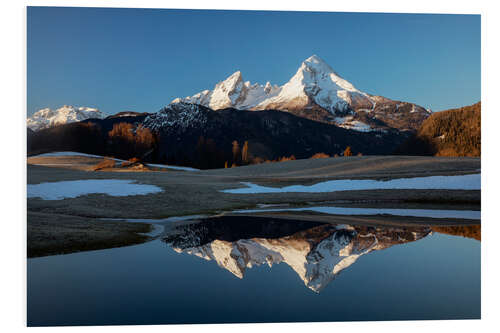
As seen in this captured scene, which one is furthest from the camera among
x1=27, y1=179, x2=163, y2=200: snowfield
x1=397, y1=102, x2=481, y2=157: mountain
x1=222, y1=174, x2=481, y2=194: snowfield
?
x1=222, y1=174, x2=481, y2=194: snowfield

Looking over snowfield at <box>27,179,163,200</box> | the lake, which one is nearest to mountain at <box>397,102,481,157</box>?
the lake

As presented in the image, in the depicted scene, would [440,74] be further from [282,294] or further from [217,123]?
[217,123]

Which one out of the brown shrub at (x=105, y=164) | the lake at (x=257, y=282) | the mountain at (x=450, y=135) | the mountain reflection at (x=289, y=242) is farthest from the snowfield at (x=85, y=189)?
the brown shrub at (x=105, y=164)

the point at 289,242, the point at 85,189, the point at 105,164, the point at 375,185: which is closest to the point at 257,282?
the point at 289,242

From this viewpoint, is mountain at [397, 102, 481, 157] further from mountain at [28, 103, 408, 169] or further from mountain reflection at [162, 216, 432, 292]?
mountain at [28, 103, 408, 169]

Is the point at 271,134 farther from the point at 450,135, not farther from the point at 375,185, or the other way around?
the point at 375,185

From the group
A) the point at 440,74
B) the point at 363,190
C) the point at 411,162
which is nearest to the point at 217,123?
the point at 411,162
